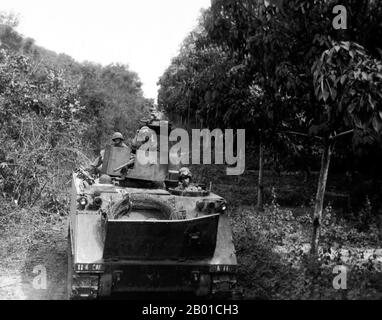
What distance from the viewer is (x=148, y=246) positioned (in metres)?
6.29

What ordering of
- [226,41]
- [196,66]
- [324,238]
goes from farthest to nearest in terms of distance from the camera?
[196,66], [324,238], [226,41]

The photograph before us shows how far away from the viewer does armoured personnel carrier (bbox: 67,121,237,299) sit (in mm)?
6168

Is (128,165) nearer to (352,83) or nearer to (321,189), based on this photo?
(321,189)

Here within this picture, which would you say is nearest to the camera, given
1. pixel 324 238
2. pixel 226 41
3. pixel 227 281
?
pixel 227 281

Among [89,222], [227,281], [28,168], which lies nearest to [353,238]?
[227,281]

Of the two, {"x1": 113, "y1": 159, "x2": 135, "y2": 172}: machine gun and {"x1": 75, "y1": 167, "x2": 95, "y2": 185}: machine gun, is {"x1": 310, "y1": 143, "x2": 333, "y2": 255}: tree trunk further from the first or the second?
{"x1": 75, "y1": 167, "x2": 95, "y2": 185}: machine gun

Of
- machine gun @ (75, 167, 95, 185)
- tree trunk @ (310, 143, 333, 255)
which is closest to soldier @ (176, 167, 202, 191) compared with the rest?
machine gun @ (75, 167, 95, 185)

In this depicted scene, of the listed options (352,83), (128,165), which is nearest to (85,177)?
(128,165)

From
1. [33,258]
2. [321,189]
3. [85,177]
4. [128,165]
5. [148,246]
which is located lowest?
[33,258]

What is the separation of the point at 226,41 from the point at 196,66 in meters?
3.34

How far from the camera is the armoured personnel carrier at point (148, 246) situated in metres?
6.17
